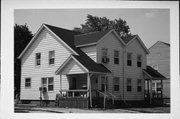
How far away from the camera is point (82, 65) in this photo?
49.4 ft

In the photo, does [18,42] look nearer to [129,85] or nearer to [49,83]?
[49,83]

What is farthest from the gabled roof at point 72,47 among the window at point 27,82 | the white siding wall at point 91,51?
the window at point 27,82

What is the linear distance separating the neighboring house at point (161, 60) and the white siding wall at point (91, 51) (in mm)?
2169

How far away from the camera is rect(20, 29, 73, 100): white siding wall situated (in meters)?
16.1

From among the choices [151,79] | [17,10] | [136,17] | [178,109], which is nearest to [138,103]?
[151,79]

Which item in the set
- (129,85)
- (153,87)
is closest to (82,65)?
(129,85)

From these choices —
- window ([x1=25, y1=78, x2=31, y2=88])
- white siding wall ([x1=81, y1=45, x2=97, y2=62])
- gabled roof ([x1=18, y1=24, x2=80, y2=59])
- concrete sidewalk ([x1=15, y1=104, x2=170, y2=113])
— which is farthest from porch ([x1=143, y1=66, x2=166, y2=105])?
window ([x1=25, y1=78, x2=31, y2=88])

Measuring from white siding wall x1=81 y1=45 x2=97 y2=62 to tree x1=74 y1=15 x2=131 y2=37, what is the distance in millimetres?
717

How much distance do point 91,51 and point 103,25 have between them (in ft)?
4.07

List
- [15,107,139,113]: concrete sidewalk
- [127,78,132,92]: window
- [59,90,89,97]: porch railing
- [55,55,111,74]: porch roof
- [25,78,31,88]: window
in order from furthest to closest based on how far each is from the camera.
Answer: [25,78,31,88]: window < [127,78,132,92]: window < [59,90,89,97]: porch railing < [55,55,111,74]: porch roof < [15,107,139,113]: concrete sidewalk

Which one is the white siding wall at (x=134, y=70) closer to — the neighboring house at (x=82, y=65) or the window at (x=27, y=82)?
the neighboring house at (x=82, y=65)

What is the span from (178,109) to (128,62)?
11.9 ft

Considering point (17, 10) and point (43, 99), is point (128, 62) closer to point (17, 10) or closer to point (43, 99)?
point (43, 99)

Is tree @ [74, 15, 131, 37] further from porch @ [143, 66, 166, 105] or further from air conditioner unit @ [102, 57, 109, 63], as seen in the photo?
porch @ [143, 66, 166, 105]
